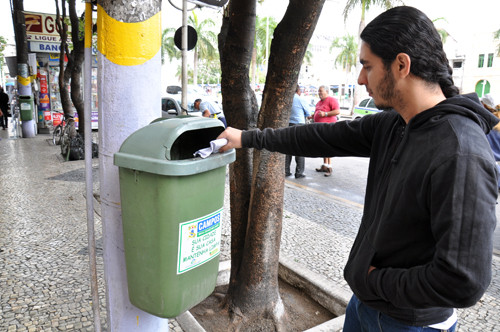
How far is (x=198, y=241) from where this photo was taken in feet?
5.49

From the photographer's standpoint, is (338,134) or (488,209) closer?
(488,209)

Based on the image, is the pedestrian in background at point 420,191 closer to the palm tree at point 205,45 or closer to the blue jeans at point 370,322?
the blue jeans at point 370,322

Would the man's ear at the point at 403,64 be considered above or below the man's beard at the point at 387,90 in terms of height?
above

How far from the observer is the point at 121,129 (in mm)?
1785

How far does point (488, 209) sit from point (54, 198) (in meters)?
6.31

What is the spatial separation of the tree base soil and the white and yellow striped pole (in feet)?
4.09

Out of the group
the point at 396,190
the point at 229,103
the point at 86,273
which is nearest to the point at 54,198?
the point at 86,273

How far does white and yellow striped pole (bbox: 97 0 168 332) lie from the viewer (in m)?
1.72

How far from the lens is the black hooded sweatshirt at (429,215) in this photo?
1110 millimetres

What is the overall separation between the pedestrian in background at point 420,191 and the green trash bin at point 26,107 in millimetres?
14358

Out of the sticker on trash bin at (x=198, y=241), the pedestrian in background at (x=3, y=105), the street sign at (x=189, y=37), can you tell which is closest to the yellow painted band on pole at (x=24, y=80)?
the pedestrian in background at (x=3, y=105)

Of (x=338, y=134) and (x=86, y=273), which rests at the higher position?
(x=338, y=134)

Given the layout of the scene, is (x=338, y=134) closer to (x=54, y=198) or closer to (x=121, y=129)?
(x=121, y=129)

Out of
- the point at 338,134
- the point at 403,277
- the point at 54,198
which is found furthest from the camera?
the point at 54,198
